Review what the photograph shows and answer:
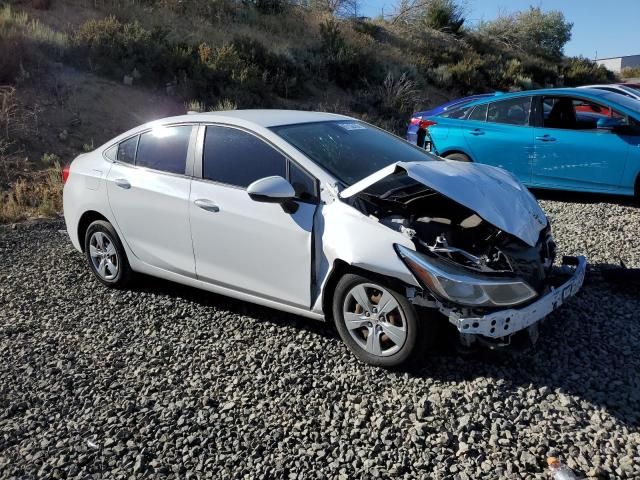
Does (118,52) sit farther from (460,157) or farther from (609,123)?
(609,123)

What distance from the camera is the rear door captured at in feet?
15.0

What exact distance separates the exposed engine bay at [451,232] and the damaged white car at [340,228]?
10 millimetres

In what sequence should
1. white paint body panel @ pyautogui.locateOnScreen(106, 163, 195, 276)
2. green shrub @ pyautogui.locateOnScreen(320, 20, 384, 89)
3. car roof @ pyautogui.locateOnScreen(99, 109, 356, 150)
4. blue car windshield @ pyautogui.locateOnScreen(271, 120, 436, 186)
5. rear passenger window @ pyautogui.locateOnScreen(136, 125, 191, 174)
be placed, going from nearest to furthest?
blue car windshield @ pyautogui.locateOnScreen(271, 120, 436, 186), car roof @ pyautogui.locateOnScreen(99, 109, 356, 150), white paint body panel @ pyautogui.locateOnScreen(106, 163, 195, 276), rear passenger window @ pyautogui.locateOnScreen(136, 125, 191, 174), green shrub @ pyautogui.locateOnScreen(320, 20, 384, 89)

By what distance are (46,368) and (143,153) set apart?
1899 millimetres

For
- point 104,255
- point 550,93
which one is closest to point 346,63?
point 550,93

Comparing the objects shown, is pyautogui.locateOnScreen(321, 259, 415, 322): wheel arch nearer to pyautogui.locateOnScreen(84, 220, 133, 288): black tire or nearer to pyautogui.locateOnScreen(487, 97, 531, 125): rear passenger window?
pyautogui.locateOnScreen(84, 220, 133, 288): black tire

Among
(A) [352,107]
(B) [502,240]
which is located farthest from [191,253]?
(A) [352,107]

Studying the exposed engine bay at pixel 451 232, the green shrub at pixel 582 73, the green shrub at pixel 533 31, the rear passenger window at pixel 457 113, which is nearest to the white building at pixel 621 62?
the green shrub at pixel 533 31

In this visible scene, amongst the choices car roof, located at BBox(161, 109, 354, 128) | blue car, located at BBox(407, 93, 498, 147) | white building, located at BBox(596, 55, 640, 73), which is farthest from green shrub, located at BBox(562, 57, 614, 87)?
car roof, located at BBox(161, 109, 354, 128)

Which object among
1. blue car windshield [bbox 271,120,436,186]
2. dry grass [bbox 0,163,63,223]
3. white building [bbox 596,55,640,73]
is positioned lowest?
dry grass [bbox 0,163,63,223]

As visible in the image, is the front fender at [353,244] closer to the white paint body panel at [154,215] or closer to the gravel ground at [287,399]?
the gravel ground at [287,399]

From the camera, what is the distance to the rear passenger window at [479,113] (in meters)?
8.44

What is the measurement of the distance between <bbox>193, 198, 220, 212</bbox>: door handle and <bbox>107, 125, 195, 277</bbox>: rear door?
139mm

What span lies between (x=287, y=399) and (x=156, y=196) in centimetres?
205
